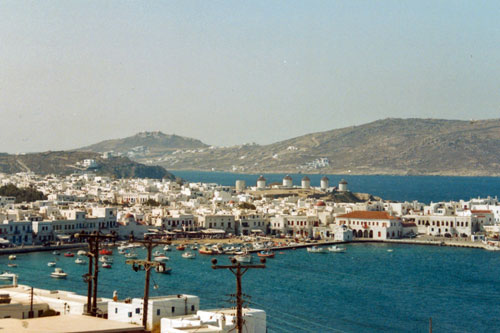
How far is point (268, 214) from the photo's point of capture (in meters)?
62.4

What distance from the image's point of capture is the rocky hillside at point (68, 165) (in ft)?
434

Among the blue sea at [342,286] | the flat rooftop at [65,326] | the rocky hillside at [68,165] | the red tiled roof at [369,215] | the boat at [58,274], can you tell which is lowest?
the blue sea at [342,286]

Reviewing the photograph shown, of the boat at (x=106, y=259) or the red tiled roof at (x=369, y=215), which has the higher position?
the red tiled roof at (x=369, y=215)

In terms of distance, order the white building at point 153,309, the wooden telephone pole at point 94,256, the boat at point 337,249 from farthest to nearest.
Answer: the boat at point 337,249 → the white building at point 153,309 → the wooden telephone pole at point 94,256

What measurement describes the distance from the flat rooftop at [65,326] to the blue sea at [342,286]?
542 inches

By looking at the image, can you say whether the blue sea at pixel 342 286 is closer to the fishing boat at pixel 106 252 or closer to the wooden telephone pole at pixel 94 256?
the fishing boat at pixel 106 252

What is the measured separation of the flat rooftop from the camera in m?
11.4

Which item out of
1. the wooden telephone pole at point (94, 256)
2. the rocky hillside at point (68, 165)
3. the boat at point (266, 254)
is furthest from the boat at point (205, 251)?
the rocky hillside at point (68, 165)

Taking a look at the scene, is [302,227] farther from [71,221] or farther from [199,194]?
[199,194]

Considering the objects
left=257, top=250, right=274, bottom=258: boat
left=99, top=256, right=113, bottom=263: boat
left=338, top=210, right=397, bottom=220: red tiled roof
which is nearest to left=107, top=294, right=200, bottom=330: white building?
left=99, top=256, right=113, bottom=263: boat

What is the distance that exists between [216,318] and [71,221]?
118ft

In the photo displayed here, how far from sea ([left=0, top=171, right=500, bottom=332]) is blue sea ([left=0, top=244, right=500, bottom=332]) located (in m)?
0.04

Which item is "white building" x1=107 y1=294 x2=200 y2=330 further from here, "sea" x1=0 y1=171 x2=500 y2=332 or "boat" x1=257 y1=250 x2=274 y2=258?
"boat" x1=257 y1=250 x2=274 y2=258


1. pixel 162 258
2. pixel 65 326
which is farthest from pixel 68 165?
pixel 65 326
